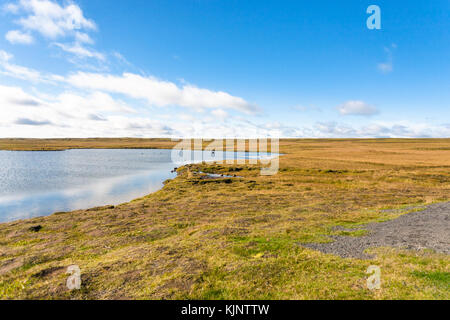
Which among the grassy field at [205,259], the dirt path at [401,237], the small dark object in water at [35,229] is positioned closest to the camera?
the grassy field at [205,259]

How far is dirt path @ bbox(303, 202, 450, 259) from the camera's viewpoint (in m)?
13.7

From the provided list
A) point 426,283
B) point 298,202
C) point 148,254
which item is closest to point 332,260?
point 426,283

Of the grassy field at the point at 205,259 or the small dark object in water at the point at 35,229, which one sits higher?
the grassy field at the point at 205,259

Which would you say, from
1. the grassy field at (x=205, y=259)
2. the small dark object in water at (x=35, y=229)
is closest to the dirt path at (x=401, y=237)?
the grassy field at (x=205, y=259)

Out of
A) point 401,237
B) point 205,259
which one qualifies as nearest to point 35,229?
point 205,259

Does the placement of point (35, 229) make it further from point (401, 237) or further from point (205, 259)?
point (401, 237)

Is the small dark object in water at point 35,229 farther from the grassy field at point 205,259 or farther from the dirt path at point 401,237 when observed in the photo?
the dirt path at point 401,237

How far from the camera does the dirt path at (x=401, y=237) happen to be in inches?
540

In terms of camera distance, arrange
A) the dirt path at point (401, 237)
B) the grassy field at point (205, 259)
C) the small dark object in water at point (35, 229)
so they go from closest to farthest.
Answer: the grassy field at point (205, 259)
the dirt path at point (401, 237)
the small dark object in water at point (35, 229)

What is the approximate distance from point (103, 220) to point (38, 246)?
6778 mm

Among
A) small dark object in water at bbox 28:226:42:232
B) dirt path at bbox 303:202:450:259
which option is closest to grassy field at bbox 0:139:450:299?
small dark object in water at bbox 28:226:42:232

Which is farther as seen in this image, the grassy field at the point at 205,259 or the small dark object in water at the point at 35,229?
the small dark object in water at the point at 35,229

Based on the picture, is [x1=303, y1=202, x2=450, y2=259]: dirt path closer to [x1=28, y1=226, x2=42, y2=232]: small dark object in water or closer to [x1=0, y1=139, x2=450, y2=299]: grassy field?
[x1=0, y1=139, x2=450, y2=299]: grassy field

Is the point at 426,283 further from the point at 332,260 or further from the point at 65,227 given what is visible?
the point at 65,227
